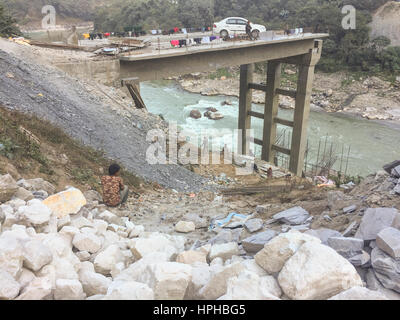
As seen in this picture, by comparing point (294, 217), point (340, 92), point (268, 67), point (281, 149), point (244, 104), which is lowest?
point (281, 149)

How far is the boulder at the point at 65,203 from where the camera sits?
17.5 ft

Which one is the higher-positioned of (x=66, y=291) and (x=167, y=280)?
(x=167, y=280)

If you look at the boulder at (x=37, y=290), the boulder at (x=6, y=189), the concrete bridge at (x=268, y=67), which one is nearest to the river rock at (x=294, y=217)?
the boulder at (x=37, y=290)

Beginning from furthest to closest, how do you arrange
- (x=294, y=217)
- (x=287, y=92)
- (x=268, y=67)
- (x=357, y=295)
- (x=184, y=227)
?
1. (x=268, y=67)
2. (x=287, y=92)
3. (x=184, y=227)
4. (x=294, y=217)
5. (x=357, y=295)

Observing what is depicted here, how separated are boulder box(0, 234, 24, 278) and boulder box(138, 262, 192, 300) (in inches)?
46.0

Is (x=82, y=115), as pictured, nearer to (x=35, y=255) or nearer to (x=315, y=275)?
(x=35, y=255)

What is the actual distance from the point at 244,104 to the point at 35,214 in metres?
18.5

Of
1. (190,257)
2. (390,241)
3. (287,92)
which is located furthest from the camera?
(287,92)

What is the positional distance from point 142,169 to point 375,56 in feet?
128

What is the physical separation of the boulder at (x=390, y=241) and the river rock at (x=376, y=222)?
0.22m

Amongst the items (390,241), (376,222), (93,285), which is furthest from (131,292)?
(376,222)

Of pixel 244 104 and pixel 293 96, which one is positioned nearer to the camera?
pixel 293 96

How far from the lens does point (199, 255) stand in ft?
14.3

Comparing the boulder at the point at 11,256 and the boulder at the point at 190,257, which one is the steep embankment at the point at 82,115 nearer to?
the boulder at the point at 190,257
